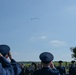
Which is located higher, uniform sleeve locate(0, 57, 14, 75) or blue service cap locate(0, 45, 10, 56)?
blue service cap locate(0, 45, 10, 56)

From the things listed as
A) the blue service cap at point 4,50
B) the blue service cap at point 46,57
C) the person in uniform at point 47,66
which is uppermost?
the blue service cap at point 4,50

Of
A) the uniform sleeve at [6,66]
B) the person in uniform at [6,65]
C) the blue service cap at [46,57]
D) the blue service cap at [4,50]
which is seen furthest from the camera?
the blue service cap at [46,57]

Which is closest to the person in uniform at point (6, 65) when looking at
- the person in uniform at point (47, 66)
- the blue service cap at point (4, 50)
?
the blue service cap at point (4, 50)

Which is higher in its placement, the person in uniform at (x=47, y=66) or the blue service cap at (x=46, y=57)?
the blue service cap at (x=46, y=57)

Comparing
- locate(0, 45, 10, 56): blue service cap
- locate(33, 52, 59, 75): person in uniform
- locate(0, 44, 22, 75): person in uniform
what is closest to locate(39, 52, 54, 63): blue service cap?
locate(33, 52, 59, 75): person in uniform

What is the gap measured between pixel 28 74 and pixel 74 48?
68.5 meters

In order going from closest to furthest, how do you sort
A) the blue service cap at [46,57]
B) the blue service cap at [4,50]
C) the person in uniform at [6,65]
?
the person in uniform at [6,65] → the blue service cap at [4,50] → the blue service cap at [46,57]

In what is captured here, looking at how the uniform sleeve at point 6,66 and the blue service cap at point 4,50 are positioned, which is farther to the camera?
the blue service cap at point 4,50

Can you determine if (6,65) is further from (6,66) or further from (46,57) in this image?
(46,57)

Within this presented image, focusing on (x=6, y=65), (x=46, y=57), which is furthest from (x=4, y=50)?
(x=46, y=57)

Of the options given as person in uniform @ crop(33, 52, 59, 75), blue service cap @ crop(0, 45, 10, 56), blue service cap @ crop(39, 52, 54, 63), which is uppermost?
blue service cap @ crop(0, 45, 10, 56)

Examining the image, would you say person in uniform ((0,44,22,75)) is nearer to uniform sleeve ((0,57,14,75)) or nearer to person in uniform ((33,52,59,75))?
uniform sleeve ((0,57,14,75))

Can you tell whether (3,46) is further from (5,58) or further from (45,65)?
(45,65)

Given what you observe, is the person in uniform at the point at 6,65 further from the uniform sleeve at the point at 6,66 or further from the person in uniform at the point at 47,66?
the person in uniform at the point at 47,66
